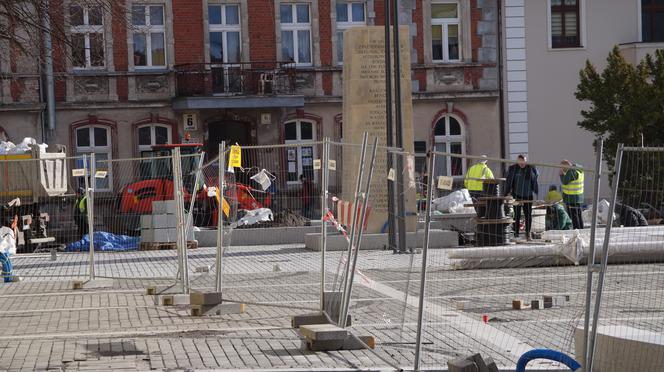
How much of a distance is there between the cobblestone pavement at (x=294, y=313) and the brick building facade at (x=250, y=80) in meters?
19.7

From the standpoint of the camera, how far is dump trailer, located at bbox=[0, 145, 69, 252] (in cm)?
2556

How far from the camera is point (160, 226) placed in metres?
20.6

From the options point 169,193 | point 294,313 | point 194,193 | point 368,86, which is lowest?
point 294,313

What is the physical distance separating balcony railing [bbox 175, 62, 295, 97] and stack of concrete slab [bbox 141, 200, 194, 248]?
1838 centimetres

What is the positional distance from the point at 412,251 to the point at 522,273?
667 centimetres

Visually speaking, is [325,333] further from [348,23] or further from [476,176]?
[348,23]

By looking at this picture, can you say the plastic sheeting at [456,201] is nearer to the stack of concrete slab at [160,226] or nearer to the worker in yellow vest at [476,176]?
the worker in yellow vest at [476,176]

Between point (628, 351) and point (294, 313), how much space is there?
19.8 feet

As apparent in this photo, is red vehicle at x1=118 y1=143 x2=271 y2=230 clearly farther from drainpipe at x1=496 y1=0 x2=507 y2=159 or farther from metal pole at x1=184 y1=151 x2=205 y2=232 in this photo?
drainpipe at x1=496 y1=0 x2=507 y2=159

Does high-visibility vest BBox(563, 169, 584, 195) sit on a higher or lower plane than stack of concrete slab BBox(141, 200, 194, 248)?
higher

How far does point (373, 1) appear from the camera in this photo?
4091 cm

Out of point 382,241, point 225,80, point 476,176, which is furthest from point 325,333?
point 225,80

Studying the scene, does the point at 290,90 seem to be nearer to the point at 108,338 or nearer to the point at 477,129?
the point at 477,129

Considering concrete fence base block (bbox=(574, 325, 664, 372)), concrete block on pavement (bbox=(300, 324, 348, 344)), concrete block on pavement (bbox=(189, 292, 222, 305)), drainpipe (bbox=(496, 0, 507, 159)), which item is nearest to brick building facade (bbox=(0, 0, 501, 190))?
drainpipe (bbox=(496, 0, 507, 159))
